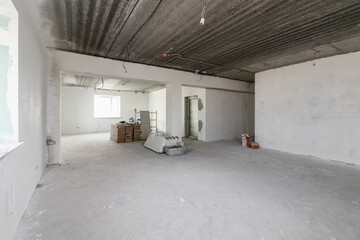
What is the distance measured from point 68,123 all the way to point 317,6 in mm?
11264

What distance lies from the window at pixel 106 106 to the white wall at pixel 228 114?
647 centimetres

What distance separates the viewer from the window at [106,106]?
10.8 meters

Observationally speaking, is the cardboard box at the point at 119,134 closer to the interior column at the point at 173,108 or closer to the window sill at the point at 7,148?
the interior column at the point at 173,108

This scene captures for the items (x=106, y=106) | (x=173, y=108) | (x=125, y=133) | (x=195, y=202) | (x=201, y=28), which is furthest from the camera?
(x=106, y=106)

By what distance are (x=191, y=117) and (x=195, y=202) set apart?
6.28 m

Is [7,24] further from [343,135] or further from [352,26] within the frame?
[343,135]

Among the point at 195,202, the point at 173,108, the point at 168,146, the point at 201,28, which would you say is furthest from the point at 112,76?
the point at 195,202

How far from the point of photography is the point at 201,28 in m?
3.26

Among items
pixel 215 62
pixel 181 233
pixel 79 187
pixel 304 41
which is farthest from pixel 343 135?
pixel 79 187

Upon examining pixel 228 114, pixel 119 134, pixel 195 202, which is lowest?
pixel 195 202

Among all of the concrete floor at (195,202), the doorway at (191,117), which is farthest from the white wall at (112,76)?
the doorway at (191,117)

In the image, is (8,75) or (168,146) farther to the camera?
(168,146)

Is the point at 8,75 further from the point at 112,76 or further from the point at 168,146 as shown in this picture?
the point at 168,146

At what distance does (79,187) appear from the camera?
286cm
